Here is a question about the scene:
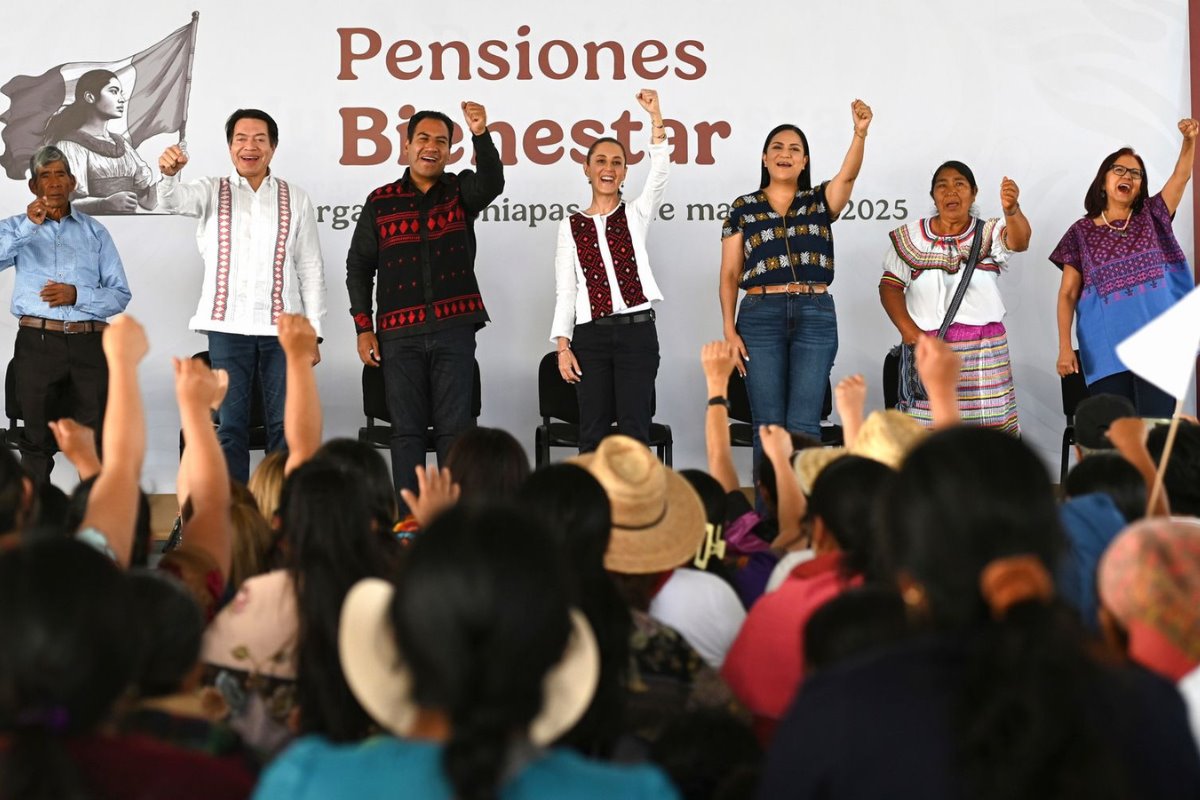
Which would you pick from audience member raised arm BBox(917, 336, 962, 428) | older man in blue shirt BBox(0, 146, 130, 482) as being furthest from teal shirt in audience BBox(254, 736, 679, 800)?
older man in blue shirt BBox(0, 146, 130, 482)

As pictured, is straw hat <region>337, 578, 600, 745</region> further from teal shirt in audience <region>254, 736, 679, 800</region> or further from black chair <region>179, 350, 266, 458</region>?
black chair <region>179, 350, 266, 458</region>

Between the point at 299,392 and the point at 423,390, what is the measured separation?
2.04 m

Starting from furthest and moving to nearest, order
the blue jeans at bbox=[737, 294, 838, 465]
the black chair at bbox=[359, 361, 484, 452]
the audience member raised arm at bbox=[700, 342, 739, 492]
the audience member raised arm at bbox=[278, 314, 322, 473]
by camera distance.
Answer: the black chair at bbox=[359, 361, 484, 452], the blue jeans at bbox=[737, 294, 838, 465], the audience member raised arm at bbox=[700, 342, 739, 492], the audience member raised arm at bbox=[278, 314, 322, 473]

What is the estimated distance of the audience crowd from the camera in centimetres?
114

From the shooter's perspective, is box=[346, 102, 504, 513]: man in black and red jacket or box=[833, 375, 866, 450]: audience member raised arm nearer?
box=[833, 375, 866, 450]: audience member raised arm

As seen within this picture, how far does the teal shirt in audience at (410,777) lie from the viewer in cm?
115

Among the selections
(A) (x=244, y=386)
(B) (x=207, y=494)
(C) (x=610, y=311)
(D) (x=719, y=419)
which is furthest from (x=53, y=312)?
(B) (x=207, y=494)

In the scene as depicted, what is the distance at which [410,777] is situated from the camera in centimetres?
115

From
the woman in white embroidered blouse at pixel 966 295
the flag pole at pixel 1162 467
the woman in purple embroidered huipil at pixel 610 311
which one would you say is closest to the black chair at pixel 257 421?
the woman in purple embroidered huipil at pixel 610 311

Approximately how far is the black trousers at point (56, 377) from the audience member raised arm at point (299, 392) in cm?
253

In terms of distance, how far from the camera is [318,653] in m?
1.79

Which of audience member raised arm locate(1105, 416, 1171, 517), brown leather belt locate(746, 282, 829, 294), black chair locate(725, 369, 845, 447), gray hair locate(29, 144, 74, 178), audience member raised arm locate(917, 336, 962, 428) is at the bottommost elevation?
black chair locate(725, 369, 845, 447)

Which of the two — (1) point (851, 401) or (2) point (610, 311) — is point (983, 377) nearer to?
(2) point (610, 311)

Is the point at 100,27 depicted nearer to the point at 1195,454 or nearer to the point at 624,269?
the point at 624,269
